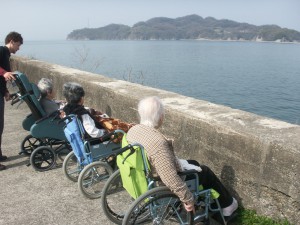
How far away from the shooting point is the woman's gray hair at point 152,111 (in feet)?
9.14

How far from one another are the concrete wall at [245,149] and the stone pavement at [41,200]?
1.16 metres

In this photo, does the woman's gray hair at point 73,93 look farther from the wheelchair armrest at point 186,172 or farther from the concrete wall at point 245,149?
the wheelchair armrest at point 186,172

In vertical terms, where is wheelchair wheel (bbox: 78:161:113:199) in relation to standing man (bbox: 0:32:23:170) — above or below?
below

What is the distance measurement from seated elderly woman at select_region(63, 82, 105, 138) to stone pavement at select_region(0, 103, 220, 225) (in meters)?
0.70

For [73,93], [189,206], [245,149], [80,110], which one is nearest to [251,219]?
[245,149]

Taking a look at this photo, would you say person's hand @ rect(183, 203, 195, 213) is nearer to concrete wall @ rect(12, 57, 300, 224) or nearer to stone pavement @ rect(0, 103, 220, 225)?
concrete wall @ rect(12, 57, 300, 224)

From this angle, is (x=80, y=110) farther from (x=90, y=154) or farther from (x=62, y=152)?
(x=62, y=152)

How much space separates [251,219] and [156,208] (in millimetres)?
938

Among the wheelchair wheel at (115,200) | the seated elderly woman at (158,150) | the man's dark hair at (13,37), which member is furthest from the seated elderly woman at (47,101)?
the seated elderly woman at (158,150)

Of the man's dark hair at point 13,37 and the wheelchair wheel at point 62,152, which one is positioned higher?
the man's dark hair at point 13,37

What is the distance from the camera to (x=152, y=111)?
9.15 ft

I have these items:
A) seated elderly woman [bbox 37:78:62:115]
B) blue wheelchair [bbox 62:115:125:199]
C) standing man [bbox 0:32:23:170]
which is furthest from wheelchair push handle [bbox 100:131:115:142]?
standing man [bbox 0:32:23:170]

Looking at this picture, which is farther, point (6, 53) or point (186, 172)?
point (6, 53)

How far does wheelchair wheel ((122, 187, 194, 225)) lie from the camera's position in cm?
266
